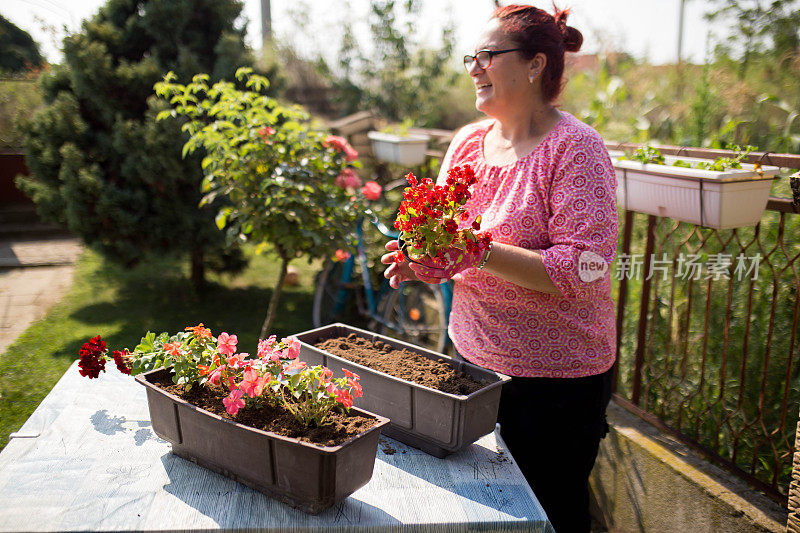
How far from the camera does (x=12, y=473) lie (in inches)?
49.7

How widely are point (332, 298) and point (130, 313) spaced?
1529 millimetres

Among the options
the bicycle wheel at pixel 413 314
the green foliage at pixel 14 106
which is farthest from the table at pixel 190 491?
the green foliage at pixel 14 106

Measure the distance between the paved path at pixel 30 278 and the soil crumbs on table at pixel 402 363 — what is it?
3019 millimetres

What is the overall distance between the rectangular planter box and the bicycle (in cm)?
228

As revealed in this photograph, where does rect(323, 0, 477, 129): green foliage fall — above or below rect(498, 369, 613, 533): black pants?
above

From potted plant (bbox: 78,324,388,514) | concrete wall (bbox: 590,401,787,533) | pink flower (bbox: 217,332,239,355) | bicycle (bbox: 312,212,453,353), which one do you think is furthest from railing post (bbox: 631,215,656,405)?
pink flower (bbox: 217,332,239,355)

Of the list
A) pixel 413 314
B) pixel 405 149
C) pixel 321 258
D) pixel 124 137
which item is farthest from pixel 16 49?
pixel 413 314

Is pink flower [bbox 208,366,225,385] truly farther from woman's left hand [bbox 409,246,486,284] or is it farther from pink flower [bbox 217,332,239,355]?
woman's left hand [bbox 409,246,486,284]

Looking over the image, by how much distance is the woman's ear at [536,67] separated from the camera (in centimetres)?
160

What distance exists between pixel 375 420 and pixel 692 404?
6.20ft

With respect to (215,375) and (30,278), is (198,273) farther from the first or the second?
(215,375)

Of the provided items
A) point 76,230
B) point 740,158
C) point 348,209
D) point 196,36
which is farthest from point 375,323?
point 740,158

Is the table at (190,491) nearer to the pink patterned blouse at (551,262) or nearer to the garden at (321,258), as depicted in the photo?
the garden at (321,258)

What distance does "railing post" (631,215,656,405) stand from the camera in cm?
257
